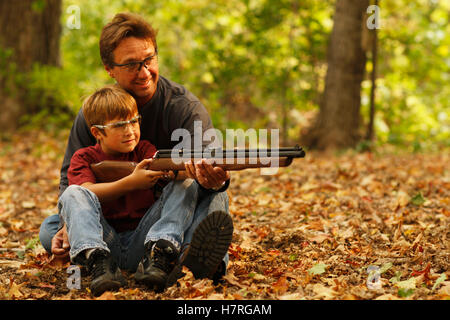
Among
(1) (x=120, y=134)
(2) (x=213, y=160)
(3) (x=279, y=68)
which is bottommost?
(2) (x=213, y=160)

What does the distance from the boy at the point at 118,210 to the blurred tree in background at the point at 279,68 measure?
5.75 metres

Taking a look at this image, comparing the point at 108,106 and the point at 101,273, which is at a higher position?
the point at 108,106

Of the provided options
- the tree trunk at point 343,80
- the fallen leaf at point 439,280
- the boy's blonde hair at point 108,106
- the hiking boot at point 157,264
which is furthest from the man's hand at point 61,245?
the tree trunk at point 343,80

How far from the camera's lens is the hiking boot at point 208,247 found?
2779 millimetres

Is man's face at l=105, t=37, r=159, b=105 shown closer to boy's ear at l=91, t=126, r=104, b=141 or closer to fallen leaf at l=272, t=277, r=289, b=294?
boy's ear at l=91, t=126, r=104, b=141

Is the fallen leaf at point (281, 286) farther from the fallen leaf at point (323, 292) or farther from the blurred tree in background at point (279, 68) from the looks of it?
the blurred tree in background at point (279, 68)

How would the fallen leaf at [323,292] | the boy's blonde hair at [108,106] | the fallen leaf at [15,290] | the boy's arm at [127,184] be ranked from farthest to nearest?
the boy's blonde hair at [108,106] → the boy's arm at [127,184] → the fallen leaf at [15,290] → the fallen leaf at [323,292]

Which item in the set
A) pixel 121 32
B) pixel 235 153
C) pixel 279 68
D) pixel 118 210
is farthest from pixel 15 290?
pixel 279 68

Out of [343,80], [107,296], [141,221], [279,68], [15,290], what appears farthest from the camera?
[279,68]

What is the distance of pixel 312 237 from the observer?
12.7 feet

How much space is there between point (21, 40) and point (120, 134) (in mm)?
7362

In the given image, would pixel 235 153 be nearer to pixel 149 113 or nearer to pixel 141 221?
pixel 141 221

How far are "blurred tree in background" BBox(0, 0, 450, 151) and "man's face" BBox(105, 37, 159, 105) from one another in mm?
5456
